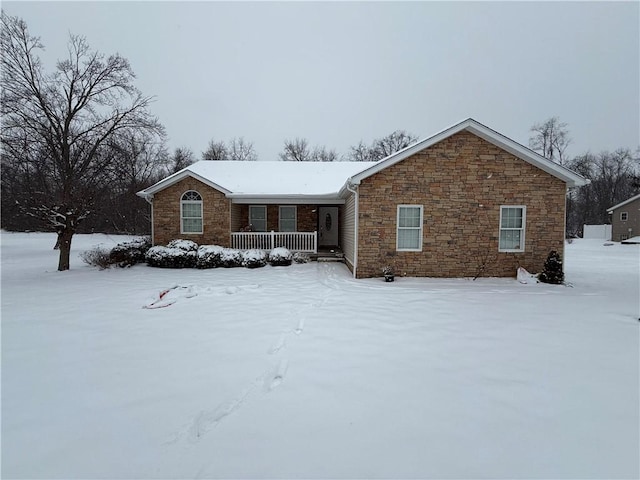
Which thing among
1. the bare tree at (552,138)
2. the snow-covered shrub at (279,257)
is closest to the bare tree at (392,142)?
the bare tree at (552,138)

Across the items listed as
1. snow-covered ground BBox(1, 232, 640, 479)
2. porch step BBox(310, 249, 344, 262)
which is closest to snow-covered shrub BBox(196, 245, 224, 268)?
porch step BBox(310, 249, 344, 262)

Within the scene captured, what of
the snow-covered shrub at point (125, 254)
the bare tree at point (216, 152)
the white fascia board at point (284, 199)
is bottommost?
the snow-covered shrub at point (125, 254)

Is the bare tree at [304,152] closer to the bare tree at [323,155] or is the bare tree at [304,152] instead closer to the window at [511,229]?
the bare tree at [323,155]

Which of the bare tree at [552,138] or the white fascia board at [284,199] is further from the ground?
the bare tree at [552,138]

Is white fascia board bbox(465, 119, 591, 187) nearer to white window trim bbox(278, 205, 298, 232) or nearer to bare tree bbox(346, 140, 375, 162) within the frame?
white window trim bbox(278, 205, 298, 232)

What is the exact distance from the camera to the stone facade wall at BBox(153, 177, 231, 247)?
14.1 m

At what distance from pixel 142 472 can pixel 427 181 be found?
9897mm

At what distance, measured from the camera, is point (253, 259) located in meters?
12.4

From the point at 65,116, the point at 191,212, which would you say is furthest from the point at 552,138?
the point at 65,116

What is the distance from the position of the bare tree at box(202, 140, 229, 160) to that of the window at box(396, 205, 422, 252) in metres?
31.2

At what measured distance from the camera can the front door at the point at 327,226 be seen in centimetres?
1778

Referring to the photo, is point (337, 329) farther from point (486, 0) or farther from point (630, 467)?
point (486, 0)

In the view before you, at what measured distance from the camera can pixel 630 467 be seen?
241 cm

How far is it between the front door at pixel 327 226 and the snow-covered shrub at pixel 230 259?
20.2 ft
